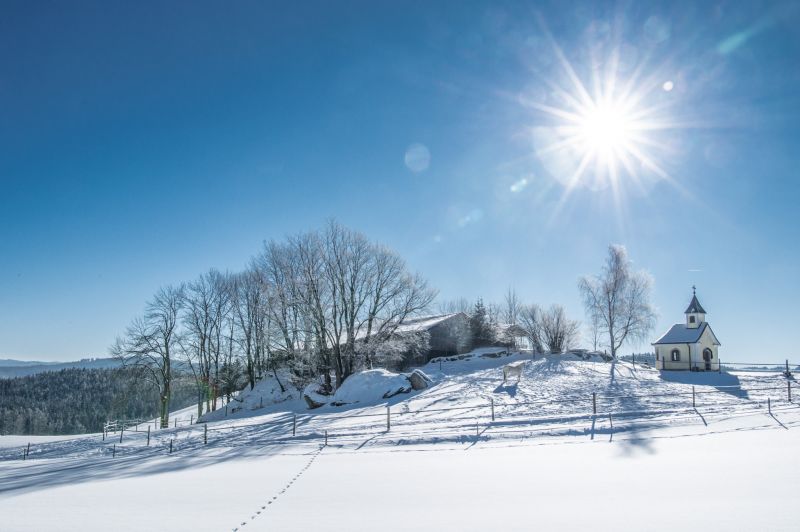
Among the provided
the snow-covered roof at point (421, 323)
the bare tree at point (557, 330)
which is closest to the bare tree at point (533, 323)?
the bare tree at point (557, 330)

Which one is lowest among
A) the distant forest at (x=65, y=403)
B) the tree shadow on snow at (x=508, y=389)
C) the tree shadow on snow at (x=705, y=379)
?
the distant forest at (x=65, y=403)

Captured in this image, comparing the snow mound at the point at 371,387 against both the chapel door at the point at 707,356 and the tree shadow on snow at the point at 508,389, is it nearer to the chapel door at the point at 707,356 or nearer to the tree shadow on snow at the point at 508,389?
the tree shadow on snow at the point at 508,389

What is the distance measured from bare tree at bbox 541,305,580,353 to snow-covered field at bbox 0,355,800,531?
38005 mm

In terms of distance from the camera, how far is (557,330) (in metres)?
64.3

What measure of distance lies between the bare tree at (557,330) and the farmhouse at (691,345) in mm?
20679

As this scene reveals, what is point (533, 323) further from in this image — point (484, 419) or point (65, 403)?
point (65, 403)

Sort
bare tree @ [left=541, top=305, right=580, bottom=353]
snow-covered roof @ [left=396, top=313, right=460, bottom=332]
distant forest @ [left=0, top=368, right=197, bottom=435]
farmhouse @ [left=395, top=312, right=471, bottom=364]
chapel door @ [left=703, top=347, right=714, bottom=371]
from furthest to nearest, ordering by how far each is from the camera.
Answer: distant forest @ [left=0, top=368, right=197, bottom=435] < bare tree @ [left=541, top=305, right=580, bottom=353] < farmhouse @ [left=395, top=312, right=471, bottom=364] < snow-covered roof @ [left=396, top=313, right=460, bottom=332] < chapel door @ [left=703, top=347, right=714, bottom=371]

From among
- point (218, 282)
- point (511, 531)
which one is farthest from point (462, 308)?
point (511, 531)

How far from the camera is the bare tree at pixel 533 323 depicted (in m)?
63.8

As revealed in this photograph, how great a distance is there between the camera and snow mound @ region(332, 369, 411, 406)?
28656mm

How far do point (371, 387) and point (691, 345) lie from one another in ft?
96.1

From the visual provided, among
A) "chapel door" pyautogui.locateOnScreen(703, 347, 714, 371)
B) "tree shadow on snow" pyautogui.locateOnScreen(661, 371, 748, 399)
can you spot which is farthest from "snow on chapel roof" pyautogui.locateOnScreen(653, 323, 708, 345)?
"tree shadow on snow" pyautogui.locateOnScreen(661, 371, 748, 399)

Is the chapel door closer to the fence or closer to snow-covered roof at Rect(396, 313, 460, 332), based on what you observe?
the fence

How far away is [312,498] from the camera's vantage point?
352 inches
